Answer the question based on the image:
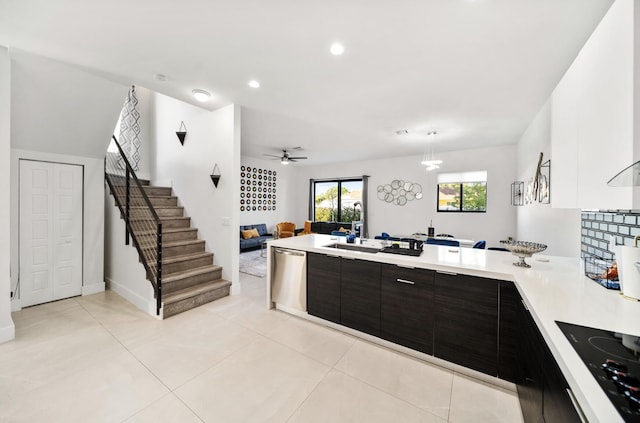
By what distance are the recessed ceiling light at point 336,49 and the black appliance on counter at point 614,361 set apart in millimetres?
2423

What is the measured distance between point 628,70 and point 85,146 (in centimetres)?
532

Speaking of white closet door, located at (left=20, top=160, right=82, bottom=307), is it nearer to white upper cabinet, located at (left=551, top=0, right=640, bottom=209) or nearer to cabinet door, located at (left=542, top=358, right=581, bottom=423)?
cabinet door, located at (left=542, top=358, right=581, bottom=423)

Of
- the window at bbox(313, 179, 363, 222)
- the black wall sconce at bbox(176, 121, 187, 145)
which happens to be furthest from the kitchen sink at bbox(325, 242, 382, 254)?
the window at bbox(313, 179, 363, 222)

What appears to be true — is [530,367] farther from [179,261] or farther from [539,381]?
[179,261]

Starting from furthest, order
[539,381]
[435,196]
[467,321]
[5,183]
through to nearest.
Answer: [435,196], [5,183], [467,321], [539,381]

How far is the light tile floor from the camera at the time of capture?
1682mm

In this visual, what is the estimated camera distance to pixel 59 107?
3061 millimetres

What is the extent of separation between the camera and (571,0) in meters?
1.67

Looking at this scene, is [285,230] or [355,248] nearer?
[355,248]

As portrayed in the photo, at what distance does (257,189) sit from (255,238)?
1.75 meters

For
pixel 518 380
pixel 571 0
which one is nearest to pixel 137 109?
pixel 571 0

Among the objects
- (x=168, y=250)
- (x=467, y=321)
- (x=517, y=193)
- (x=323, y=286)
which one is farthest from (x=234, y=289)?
(x=517, y=193)

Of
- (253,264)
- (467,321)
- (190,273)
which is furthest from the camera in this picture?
(253,264)

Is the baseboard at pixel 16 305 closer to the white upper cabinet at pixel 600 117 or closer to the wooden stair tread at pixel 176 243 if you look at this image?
the wooden stair tread at pixel 176 243
